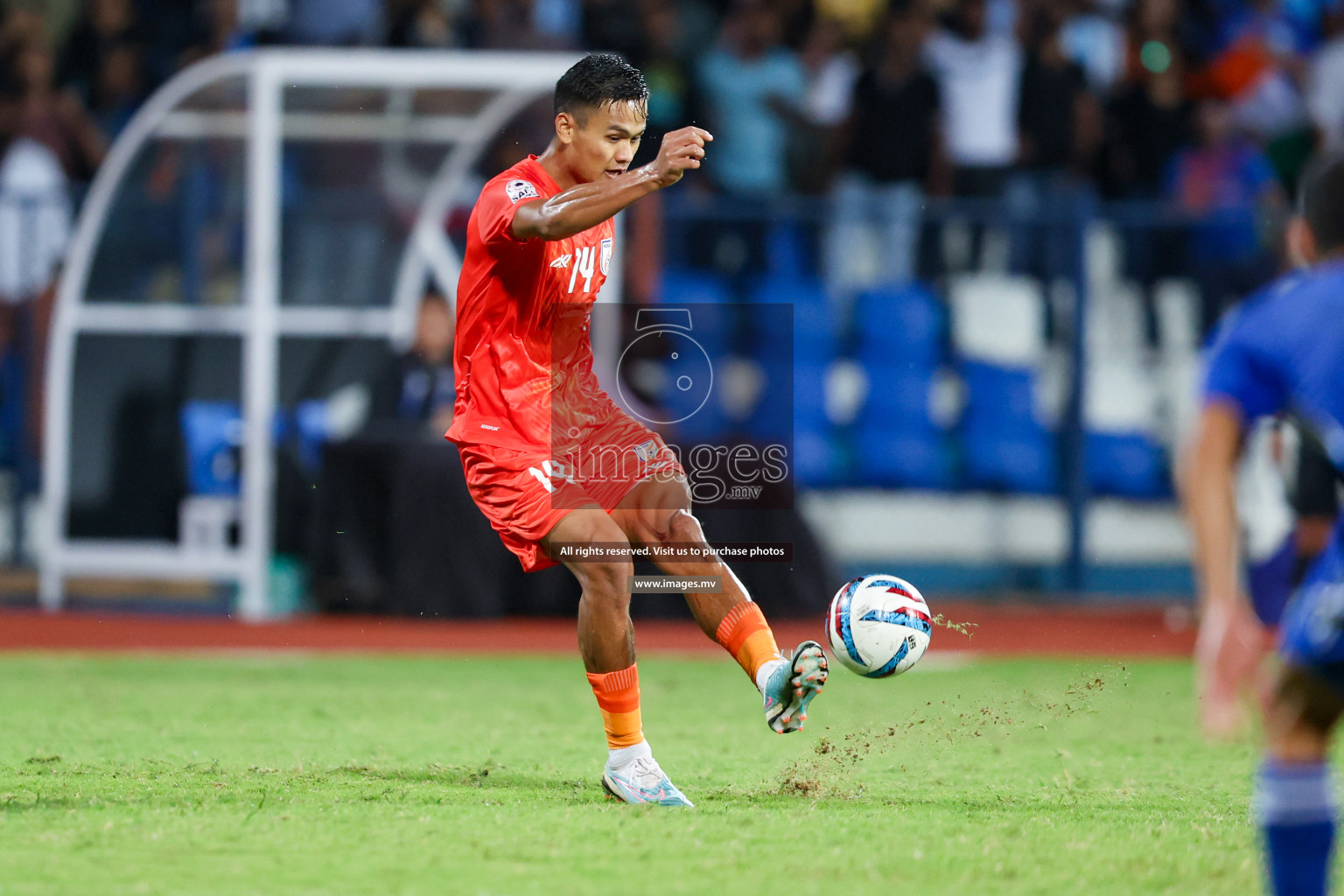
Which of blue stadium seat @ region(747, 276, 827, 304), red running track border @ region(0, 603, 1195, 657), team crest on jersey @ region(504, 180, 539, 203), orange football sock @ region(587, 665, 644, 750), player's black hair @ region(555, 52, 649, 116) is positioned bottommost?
red running track border @ region(0, 603, 1195, 657)

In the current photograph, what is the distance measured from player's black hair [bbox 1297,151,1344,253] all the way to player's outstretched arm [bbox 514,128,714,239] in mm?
2074

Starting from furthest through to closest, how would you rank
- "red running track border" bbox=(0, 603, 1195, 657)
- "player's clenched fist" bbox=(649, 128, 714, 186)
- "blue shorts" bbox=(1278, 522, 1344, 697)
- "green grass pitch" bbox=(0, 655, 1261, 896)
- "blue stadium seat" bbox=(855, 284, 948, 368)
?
1. "blue stadium seat" bbox=(855, 284, 948, 368)
2. "red running track border" bbox=(0, 603, 1195, 657)
3. "player's clenched fist" bbox=(649, 128, 714, 186)
4. "green grass pitch" bbox=(0, 655, 1261, 896)
5. "blue shorts" bbox=(1278, 522, 1344, 697)

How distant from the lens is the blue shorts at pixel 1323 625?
138 inches

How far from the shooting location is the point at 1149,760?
6898 mm

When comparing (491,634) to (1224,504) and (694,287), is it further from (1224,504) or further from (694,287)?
(1224,504)

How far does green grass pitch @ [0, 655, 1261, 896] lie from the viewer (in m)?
4.54

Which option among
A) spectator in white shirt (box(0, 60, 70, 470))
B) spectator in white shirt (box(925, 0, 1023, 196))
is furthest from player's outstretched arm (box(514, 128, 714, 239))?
spectator in white shirt (box(0, 60, 70, 470))

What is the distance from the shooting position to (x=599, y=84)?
5812mm

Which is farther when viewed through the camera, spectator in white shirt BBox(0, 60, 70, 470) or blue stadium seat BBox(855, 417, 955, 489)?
spectator in white shirt BBox(0, 60, 70, 470)

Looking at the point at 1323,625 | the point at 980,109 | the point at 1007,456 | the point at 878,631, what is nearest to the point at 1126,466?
the point at 1007,456

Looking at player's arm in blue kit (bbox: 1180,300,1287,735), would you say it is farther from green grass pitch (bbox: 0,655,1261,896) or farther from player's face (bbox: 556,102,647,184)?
player's face (bbox: 556,102,647,184)

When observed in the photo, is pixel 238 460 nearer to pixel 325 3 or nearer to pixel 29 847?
pixel 325 3

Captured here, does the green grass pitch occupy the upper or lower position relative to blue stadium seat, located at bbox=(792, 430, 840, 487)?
lower

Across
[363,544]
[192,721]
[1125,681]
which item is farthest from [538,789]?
[363,544]
